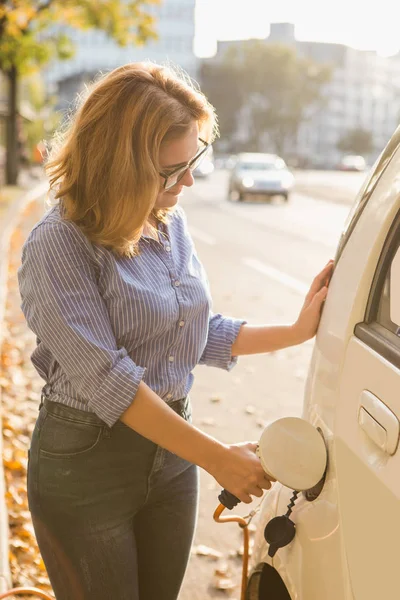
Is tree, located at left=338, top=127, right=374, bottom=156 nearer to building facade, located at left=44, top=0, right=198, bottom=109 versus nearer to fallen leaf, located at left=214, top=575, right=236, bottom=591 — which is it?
building facade, located at left=44, top=0, right=198, bottom=109

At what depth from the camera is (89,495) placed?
2078 mm

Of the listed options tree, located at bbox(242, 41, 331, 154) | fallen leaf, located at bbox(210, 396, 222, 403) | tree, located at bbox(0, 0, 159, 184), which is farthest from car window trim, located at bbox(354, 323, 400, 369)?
tree, located at bbox(242, 41, 331, 154)

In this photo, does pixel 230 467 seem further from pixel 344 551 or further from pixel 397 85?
pixel 397 85

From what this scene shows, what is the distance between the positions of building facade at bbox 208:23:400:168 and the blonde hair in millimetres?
118651

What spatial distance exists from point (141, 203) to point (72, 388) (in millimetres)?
454

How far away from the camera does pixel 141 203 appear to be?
6.54ft

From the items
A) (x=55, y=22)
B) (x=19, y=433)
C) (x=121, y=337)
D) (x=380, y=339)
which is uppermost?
(x=380, y=339)

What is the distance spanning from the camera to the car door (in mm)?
1389

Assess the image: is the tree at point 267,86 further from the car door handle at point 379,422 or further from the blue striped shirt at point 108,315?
the car door handle at point 379,422

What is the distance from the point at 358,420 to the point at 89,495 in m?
0.78

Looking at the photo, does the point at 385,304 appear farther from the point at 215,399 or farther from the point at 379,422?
the point at 215,399

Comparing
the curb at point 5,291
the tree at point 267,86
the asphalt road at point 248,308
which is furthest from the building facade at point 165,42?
the asphalt road at point 248,308

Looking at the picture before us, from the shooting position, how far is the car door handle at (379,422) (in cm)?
142

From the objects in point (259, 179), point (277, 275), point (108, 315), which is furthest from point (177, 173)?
point (259, 179)
